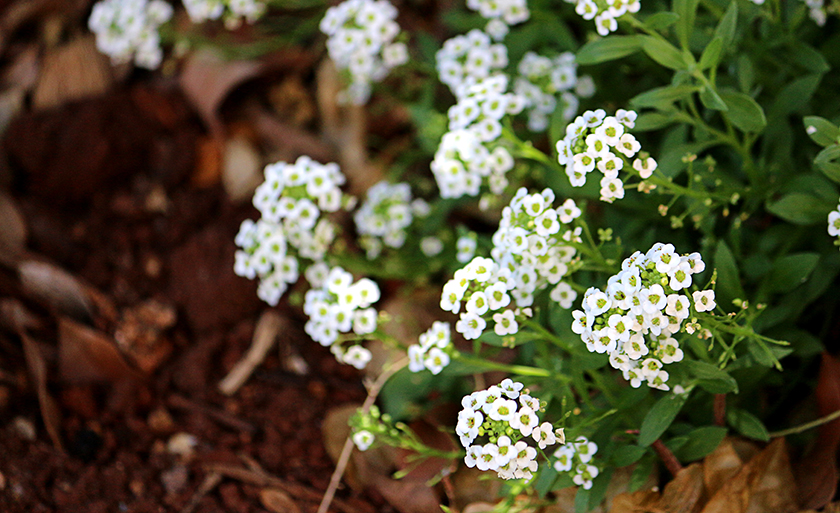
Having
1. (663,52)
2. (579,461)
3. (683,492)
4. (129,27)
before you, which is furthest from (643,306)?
(129,27)

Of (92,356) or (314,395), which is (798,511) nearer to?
(314,395)

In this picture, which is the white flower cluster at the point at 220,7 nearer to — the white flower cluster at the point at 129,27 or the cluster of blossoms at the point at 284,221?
the white flower cluster at the point at 129,27

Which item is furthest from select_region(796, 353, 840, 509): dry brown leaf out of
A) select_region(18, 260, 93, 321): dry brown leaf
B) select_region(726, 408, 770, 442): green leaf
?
select_region(18, 260, 93, 321): dry brown leaf

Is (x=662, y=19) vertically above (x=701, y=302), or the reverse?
(x=662, y=19)

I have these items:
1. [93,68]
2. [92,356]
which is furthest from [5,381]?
[93,68]

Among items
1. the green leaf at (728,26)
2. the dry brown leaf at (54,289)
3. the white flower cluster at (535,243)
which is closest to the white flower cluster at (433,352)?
the white flower cluster at (535,243)

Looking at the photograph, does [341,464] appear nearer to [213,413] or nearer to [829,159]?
[213,413]

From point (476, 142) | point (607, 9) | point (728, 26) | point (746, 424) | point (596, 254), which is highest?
point (607, 9)
